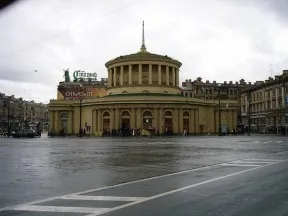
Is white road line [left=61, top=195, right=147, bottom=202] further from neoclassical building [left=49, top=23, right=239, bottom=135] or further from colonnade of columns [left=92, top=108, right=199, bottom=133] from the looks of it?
colonnade of columns [left=92, top=108, right=199, bottom=133]

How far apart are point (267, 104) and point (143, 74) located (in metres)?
41.2

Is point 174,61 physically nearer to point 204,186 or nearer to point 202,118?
point 202,118

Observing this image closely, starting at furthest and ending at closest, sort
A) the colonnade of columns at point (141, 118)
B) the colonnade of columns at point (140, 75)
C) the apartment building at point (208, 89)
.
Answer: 1. the apartment building at point (208, 89)
2. the colonnade of columns at point (140, 75)
3. the colonnade of columns at point (141, 118)

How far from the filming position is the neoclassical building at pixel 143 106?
90.4 m

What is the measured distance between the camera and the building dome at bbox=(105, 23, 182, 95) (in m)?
99.6

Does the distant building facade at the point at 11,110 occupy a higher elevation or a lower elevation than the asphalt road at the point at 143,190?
higher

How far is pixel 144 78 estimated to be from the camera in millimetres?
101188

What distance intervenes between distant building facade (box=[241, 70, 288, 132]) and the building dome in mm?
27114

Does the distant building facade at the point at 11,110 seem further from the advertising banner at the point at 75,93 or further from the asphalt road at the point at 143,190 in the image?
the asphalt road at the point at 143,190

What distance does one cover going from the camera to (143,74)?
333 ft

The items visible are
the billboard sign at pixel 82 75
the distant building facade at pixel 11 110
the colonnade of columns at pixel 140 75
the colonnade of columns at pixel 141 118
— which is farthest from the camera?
the distant building facade at pixel 11 110

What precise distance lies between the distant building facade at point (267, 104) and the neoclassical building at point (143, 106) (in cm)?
1370

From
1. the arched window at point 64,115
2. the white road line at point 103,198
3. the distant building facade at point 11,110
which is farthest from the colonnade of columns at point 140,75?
the white road line at point 103,198

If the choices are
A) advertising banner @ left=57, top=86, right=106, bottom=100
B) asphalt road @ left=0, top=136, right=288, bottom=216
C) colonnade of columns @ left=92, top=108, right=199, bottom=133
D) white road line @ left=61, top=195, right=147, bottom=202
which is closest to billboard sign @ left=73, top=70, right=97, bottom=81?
advertising banner @ left=57, top=86, right=106, bottom=100
